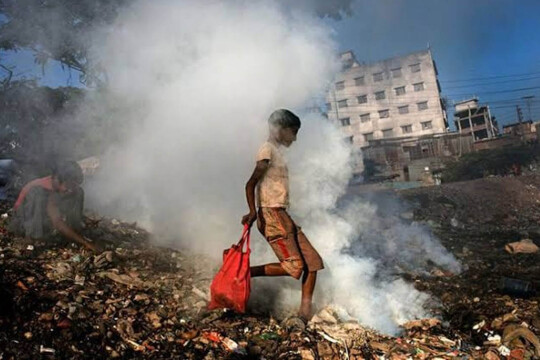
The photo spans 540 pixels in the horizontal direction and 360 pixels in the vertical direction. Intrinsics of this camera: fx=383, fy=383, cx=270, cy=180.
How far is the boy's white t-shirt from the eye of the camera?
2986 millimetres

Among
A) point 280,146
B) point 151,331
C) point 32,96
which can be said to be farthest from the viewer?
point 32,96

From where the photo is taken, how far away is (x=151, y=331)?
8.23ft

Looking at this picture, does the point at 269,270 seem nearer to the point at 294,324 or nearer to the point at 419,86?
the point at 294,324

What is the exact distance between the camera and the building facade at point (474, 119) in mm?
35200

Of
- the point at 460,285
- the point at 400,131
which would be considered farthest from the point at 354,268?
the point at 400,131

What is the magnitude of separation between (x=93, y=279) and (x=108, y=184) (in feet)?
10.8

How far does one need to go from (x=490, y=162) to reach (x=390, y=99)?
66.6ft

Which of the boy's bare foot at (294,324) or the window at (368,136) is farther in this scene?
the window at (368,136)

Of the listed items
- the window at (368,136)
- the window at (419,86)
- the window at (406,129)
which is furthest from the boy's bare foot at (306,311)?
the window at (419,86)

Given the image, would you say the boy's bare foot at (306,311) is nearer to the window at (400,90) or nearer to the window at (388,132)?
the window at (388,132)

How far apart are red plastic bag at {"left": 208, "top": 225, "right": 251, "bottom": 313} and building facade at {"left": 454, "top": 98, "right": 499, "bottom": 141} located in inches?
1452

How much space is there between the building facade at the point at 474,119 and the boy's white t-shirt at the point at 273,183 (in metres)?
36.5

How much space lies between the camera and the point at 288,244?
9.68 ft

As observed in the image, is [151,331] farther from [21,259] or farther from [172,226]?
[172,226]
